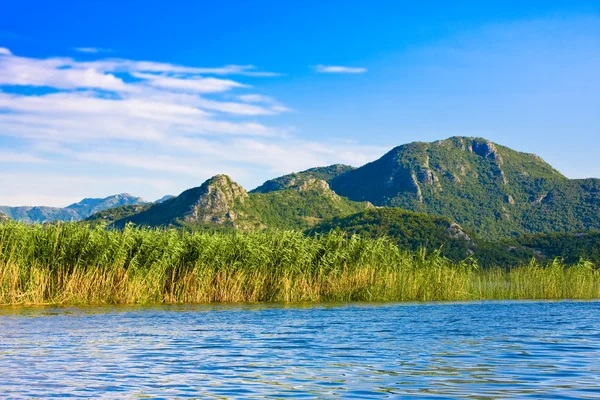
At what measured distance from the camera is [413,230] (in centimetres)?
11550

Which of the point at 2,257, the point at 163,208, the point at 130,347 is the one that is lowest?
the point at 130,347

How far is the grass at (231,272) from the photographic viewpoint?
86.1ft

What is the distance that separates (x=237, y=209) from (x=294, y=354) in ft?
489

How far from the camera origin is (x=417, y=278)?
34.4 m

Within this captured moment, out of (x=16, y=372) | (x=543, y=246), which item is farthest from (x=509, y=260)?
(x=16, y=372)

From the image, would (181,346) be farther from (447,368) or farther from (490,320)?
(490,320)

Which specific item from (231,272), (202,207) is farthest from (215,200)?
(231,272)

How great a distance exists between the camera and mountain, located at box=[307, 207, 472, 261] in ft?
356

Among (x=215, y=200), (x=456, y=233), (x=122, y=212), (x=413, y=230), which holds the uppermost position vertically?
(x=215, y=200)

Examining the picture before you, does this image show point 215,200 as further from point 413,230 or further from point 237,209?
point 413,230

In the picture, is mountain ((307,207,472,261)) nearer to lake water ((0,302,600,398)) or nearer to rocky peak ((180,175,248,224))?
rocky peak ((180,175,248,224))

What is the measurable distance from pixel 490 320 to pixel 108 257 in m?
14.6

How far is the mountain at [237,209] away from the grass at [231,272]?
371 ft

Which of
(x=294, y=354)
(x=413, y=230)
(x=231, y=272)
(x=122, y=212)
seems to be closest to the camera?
(x=294, y=354)
